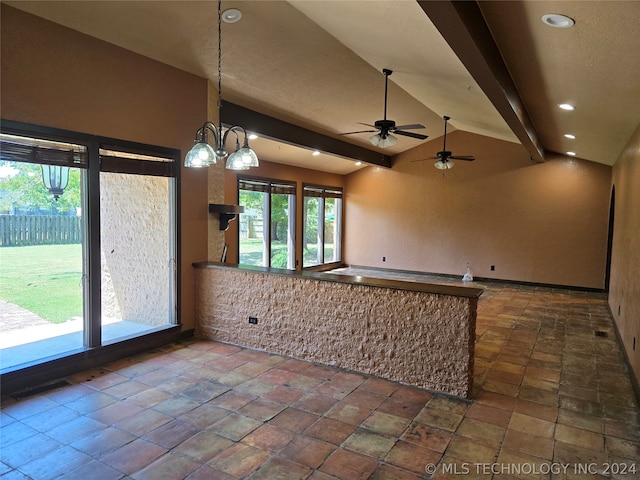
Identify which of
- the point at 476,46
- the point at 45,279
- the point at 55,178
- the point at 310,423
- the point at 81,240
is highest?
the point at 476,46

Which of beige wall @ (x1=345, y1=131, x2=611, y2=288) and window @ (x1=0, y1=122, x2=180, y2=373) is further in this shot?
beige wall @ (x1=345, y1=131, x2=611, y2=288)

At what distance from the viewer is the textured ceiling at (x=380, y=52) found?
2.54m

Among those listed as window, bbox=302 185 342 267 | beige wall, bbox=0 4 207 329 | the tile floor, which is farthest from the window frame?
the tile floor

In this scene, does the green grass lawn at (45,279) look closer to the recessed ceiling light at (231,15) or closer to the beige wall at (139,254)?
the beige wall at (139,254)

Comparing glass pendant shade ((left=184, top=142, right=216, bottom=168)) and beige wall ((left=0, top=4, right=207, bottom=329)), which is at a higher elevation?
beige wall ((left=0, top=4, right=207, bottom=329))

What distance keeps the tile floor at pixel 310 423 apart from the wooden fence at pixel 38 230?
123cm

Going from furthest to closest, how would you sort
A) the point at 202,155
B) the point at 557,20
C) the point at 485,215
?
the point at 485,215 < the point at 202,155 < the point at 557,20

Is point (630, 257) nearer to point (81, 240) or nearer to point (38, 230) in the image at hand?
point (81, 240)

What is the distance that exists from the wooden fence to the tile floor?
4.03ft

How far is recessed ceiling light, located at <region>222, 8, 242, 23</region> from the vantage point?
10.9ft

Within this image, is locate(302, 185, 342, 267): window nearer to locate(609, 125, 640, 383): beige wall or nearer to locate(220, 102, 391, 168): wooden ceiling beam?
locate(220, 102, 391, 168): wooden ceiling beam

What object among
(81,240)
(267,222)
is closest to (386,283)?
(81,240)

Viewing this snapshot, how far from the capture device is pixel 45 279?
3.58 meters

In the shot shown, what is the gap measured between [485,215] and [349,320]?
6376 mm
